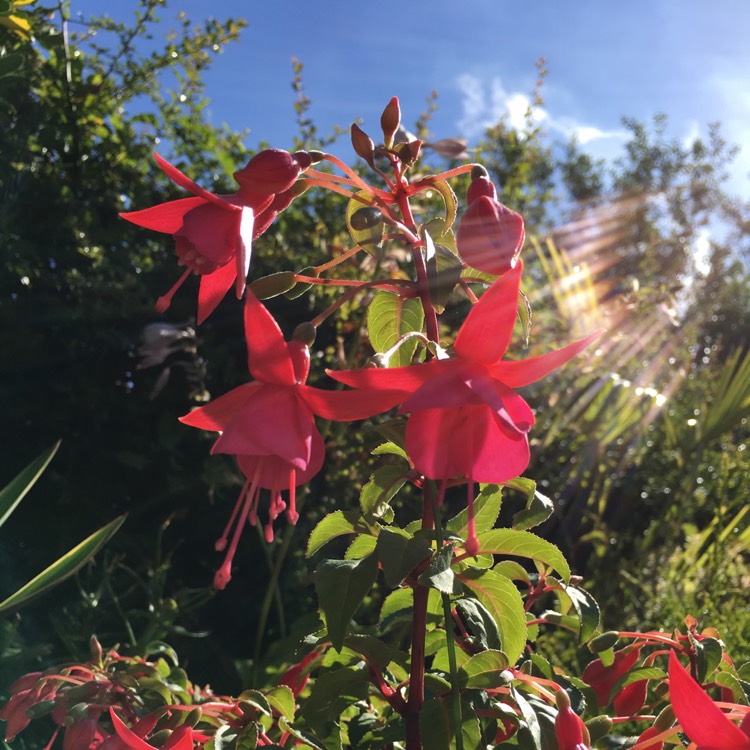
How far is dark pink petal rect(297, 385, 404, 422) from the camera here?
43 cm

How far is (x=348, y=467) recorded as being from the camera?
1.56 metres

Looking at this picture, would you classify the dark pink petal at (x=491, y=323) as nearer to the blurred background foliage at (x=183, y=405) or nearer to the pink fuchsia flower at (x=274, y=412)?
the pink fuchsia flower at (x=274, y=412)

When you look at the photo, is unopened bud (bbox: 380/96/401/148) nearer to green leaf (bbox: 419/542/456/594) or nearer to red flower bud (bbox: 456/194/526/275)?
red flower bud (bbox: 456/194/526/275)

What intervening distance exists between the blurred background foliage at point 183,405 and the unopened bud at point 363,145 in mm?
703

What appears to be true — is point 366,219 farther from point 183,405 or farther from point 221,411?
point 183,405

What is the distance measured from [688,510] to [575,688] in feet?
4.18

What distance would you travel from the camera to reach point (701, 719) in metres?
0.38

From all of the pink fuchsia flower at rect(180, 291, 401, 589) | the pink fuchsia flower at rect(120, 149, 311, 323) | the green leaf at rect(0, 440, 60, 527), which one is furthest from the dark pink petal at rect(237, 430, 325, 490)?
the green leaf at rect(0, 440, 60, 527)

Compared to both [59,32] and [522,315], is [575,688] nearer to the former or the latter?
[522,315]

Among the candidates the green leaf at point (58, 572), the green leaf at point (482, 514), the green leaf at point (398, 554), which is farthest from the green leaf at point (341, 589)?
the green leaf at point (58, 572)

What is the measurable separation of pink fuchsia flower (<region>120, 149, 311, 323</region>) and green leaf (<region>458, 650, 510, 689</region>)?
0.33 meters

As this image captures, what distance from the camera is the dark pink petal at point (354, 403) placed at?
43cm

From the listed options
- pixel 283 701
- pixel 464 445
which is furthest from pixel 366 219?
pixel 283 701

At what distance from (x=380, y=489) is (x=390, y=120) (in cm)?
30
